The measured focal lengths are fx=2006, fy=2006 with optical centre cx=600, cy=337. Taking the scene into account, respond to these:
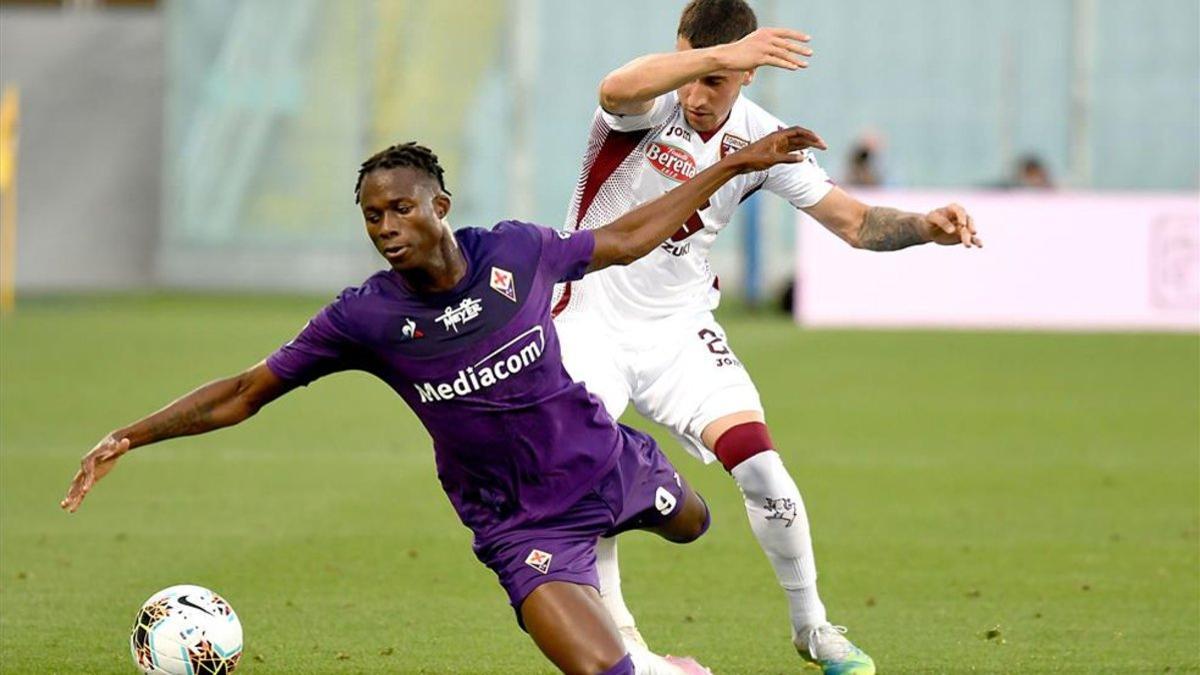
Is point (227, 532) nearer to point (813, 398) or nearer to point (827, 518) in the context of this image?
point (827, 518)

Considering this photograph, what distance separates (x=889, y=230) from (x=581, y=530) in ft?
5.90

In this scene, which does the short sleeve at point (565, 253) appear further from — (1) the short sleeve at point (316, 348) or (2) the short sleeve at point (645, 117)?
(2) the short sleeve at point (645, 117)

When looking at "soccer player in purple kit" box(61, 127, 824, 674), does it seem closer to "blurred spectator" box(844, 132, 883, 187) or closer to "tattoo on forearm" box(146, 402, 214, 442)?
"tattoo on forearm" box(146, 402, 214, 442)

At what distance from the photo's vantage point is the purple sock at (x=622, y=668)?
6.25 meters

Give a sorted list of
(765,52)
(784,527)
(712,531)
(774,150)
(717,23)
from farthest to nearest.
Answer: (712,531)
(784,527)
(717,23)
(774,150)
(765,52)

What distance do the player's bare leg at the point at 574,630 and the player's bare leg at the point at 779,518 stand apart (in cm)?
108

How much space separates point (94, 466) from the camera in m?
6.29

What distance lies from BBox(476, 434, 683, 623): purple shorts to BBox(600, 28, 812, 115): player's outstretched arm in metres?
1.23

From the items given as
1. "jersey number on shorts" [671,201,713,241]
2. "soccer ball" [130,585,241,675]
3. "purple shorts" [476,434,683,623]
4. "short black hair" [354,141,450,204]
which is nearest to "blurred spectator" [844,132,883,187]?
"jersey number on shorts" [671,201,713,241]

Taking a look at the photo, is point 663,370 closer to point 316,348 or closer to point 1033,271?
point 316,348

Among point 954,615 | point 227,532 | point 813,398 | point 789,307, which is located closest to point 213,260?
point 789,307

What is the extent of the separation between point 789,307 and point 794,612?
741 inches

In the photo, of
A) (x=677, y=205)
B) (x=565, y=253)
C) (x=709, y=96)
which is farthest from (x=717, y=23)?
(x=565, y=253)

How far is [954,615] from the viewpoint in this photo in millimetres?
8648
